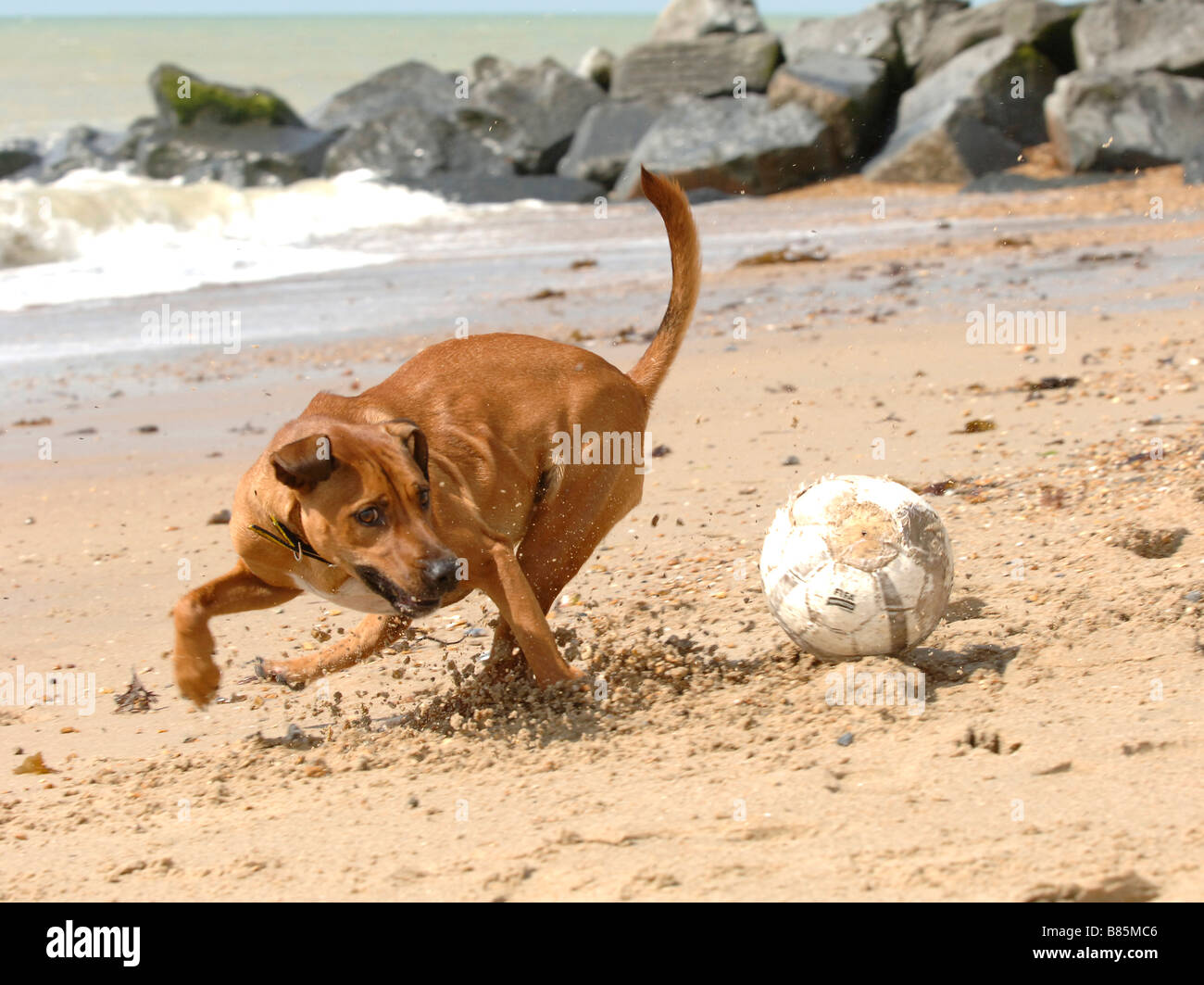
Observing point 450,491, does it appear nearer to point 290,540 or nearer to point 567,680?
point 290,540

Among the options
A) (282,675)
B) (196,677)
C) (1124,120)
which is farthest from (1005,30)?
(196,677)

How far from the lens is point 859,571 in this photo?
15.9 ft

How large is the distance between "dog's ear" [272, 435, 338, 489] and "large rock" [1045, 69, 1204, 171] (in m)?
19.5

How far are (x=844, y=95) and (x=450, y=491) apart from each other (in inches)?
859

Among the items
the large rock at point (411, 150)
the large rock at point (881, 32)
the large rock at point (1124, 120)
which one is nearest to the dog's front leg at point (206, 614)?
the large rock at point (1124, 120)

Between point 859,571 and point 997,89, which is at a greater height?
point 997,89

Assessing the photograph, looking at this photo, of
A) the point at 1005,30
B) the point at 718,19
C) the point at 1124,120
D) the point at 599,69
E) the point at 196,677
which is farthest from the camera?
the point at 599,69

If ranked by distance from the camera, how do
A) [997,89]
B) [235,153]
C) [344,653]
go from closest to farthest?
1. [344,653]
2. [997,89]
3. [235,153]

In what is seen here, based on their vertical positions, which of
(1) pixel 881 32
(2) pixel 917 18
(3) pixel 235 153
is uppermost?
(2) pixel 917 18

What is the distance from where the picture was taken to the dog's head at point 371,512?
14.9ft

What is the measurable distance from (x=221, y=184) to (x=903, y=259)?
15.8 metres

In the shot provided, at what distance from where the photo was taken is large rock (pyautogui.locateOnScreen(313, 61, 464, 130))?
1326 inches

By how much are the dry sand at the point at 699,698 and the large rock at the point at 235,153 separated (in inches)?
740

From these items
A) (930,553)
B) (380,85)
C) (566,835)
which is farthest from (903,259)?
(380,85)
